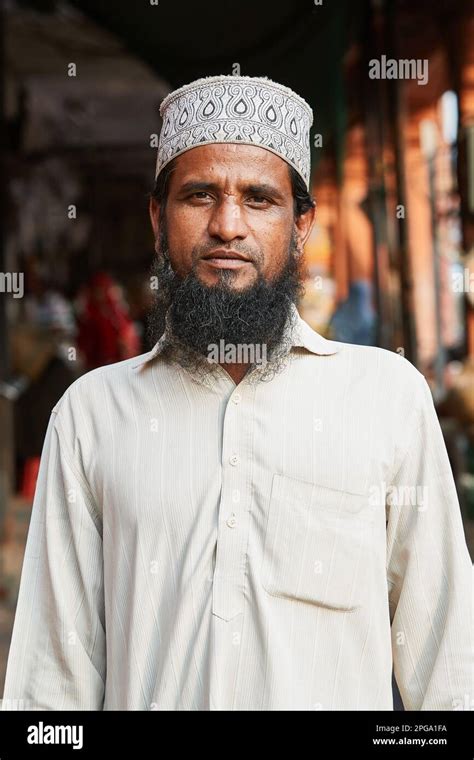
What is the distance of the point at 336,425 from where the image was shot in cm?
171

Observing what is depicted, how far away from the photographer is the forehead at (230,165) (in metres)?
1.69

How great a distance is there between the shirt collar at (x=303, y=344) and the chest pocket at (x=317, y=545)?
238mm

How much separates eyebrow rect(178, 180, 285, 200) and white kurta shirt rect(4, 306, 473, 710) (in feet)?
0.82

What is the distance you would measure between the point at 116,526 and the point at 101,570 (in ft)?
0.43

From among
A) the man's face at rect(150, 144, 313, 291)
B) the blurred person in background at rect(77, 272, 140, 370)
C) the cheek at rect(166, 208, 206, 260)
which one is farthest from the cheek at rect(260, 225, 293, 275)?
the blurred person in background at rect(77, 272, 140, 370)

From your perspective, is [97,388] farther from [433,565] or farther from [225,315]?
[433,565]

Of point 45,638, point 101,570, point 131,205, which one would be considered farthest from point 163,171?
point 131,205

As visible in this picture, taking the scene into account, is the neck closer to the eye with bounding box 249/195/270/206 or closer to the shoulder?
the shoulder

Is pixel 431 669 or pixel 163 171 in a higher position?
pixel 163 171

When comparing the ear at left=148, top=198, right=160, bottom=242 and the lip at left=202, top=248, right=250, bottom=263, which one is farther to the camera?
the ear at left=148, top=198, right=160, bottom=242

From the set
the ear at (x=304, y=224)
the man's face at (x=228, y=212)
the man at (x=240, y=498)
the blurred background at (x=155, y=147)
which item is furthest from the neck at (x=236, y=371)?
the blurred background at (x=155, y=147)

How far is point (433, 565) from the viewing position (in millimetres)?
1737

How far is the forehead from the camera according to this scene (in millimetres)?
1689

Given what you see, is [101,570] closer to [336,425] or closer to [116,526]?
[116,526]
